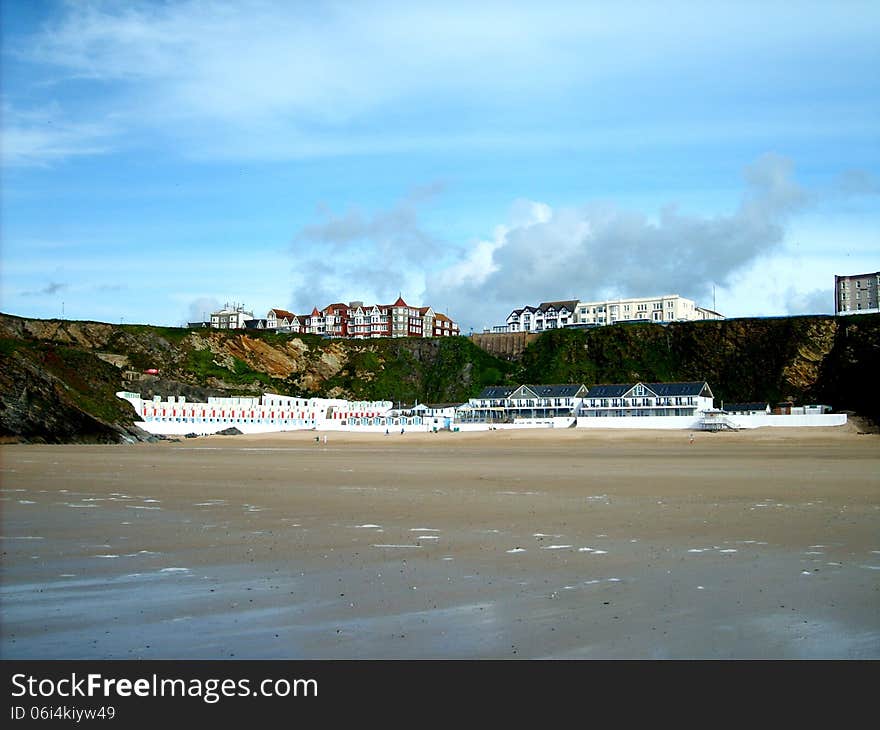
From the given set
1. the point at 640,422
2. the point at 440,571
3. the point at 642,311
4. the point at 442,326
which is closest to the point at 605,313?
the point at 642,311

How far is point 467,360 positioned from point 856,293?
58.9m

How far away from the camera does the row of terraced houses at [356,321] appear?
154 meters

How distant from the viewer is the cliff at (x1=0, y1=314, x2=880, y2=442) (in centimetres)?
8256

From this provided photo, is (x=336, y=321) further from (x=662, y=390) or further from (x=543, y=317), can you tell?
(x=662, y=390)

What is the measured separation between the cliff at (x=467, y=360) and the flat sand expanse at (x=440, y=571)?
51122mm

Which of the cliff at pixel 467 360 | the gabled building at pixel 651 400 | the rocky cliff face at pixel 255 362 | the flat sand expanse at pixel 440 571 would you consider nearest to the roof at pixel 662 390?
the gabled building at pixel 651 400

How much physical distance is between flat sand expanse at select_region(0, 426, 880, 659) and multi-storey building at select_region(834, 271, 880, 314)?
10930 cm

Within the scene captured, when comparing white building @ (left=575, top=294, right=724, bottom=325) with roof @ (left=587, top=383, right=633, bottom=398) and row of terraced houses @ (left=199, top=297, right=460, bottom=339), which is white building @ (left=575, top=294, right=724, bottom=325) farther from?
roof @ (left=587, top=383, right=633, bottom=398)

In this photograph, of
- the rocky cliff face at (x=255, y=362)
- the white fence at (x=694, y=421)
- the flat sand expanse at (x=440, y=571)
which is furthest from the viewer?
the rocky cliff face at (x=255, y=362)

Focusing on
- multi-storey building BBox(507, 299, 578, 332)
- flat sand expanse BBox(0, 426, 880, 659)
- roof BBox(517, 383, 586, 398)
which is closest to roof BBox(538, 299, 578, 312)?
multi-storey building BBox(507, 299, 578, 332)

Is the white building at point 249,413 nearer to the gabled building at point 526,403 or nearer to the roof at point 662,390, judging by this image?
the gabled building at point 526,403
